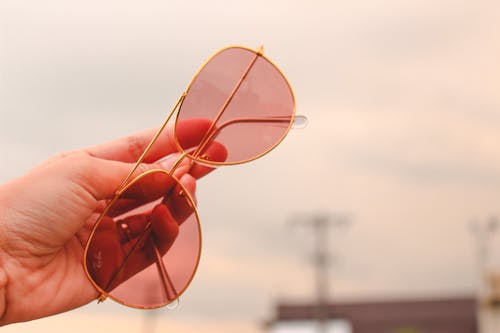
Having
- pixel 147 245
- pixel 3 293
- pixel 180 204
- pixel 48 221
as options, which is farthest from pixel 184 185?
pixel 3 293

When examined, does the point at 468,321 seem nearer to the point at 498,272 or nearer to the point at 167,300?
the point at 498,272

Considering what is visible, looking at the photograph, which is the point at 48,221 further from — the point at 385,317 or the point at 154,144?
the point at 385,317

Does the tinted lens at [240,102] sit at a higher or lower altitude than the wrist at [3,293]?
higher

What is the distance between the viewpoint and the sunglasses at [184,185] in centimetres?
193

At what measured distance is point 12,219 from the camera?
6.28 ft

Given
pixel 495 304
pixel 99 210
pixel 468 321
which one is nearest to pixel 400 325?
pixel 468 321

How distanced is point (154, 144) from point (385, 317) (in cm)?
3953

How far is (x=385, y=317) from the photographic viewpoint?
40.3m

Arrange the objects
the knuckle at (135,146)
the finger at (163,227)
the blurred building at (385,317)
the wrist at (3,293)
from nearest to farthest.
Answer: the wrist at (3,293) → the finger at (163,227) → the knuckle at (135,146) → the blurred building at (385,317)

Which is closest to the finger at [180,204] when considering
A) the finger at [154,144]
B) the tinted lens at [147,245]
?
the tinted lens at [147,245]

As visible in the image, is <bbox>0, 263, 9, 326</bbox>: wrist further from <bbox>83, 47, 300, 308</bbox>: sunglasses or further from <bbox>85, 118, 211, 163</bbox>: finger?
<bbox>85, 118, 211, 163</bbox>: finger

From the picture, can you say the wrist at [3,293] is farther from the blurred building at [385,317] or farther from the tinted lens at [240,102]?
the blurred building at [385,317]

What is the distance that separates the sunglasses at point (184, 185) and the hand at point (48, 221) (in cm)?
3

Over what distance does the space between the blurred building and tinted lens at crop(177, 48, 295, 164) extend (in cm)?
3765
